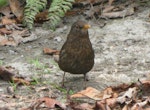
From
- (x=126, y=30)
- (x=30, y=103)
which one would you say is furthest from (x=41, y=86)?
(x=126, y=30)

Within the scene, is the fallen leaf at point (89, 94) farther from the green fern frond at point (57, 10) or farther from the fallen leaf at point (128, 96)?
the green fern frond at point (57, 10)

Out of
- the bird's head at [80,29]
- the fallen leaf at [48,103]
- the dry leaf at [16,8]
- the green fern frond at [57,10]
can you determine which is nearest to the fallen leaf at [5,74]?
the bird's head at [80,29]

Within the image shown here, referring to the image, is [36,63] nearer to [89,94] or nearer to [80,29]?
[80,29]

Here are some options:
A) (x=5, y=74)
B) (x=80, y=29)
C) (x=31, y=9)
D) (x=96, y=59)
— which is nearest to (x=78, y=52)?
(x=80, y=29)

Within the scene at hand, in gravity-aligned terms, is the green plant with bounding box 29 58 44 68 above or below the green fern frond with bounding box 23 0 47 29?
below

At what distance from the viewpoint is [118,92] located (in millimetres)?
5914

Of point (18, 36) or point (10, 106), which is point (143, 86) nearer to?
point (10, 106)

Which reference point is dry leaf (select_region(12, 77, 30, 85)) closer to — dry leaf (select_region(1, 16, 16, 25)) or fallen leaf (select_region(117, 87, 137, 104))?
fallen leaf (select_region(117, 87, 137, 104))

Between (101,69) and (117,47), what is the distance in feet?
2.64

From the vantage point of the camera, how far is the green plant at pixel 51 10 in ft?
26.9

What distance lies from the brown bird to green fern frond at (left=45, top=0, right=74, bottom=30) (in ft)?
5.95

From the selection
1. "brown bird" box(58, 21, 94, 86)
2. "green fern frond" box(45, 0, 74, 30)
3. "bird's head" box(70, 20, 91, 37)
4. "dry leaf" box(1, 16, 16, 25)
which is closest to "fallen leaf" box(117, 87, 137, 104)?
"brown bird" box(58, 21, 94, 86)

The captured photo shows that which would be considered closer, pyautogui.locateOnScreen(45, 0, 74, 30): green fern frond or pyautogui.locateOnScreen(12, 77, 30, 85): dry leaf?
pyautogui.locateOnScreen(12, 77, 30, 85): dry leaf

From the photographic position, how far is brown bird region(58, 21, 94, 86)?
20.8 ft
